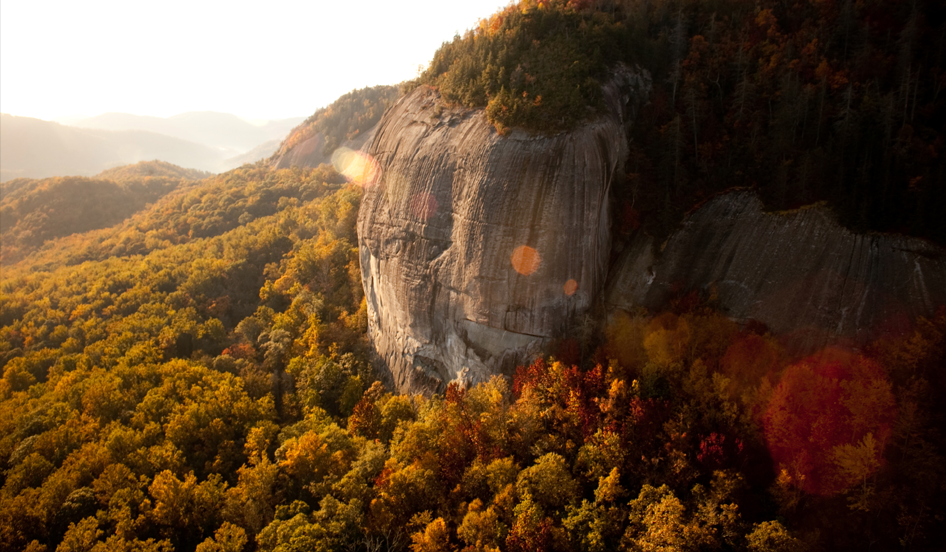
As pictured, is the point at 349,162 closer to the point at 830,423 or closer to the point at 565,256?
the point at 565,256

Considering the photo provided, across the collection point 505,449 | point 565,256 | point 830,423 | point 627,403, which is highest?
point 565,256

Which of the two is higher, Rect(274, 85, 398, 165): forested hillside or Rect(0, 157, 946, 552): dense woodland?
Rect(274, 85, 398, 165): forested hillside

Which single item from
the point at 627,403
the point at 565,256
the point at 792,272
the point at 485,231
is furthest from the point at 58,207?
the point at 792,272

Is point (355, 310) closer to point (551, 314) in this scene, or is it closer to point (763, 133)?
point (551, 314)

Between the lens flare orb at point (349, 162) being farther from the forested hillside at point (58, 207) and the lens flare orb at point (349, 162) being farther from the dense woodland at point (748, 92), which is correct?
the dense woodland at point (748, 92)

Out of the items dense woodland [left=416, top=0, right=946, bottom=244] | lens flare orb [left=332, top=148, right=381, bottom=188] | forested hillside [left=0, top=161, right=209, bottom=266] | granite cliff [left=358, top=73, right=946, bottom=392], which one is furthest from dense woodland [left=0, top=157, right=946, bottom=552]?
forested hillside [left=0, top=161, right=209, bottom=266]

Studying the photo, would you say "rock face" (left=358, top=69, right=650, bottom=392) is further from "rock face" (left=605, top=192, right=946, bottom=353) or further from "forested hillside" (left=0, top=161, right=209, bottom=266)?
"forested hillside" (left=0, top=161, right=209, bottom=266)
